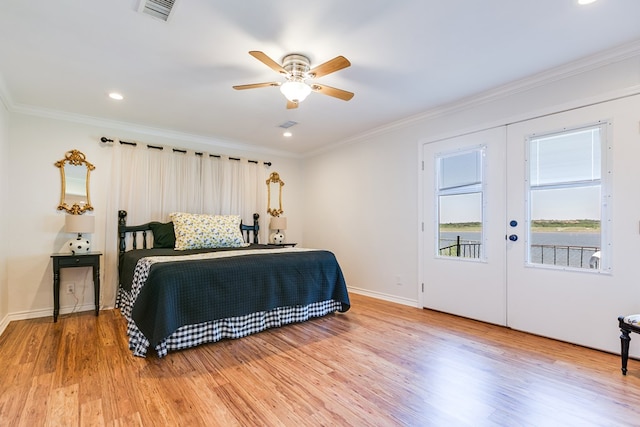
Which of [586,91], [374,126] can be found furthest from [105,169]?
[586,91]

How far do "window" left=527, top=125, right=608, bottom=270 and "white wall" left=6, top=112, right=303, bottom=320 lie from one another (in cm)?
497

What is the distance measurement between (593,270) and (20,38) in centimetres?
489

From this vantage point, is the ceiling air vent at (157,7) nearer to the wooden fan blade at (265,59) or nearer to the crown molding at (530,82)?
the wooden fan blade at (265,59)

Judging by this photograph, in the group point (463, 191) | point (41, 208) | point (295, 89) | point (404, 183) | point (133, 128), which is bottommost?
point (41, 208)

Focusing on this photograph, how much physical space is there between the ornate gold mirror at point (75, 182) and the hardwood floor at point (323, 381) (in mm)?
1483

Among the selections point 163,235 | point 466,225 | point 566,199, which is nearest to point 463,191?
point 466,225

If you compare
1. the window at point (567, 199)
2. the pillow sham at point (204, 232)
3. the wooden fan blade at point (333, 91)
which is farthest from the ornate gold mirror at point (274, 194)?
the window at point (567, 199)

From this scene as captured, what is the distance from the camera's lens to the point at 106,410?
1746 mm

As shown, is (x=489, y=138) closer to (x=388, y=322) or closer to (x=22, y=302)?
(x=388, y=322)

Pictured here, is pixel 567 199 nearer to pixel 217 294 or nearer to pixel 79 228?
pixel 217 294

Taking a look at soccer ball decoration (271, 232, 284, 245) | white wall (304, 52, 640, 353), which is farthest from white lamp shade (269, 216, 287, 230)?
white wall (304, 52, 640, 353)

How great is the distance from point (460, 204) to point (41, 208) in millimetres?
4993

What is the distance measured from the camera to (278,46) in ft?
7.77

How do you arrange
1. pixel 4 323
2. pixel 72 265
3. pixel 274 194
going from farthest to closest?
1. pixel 274 194
2. pixel 72 265
3. pixel 4 323
